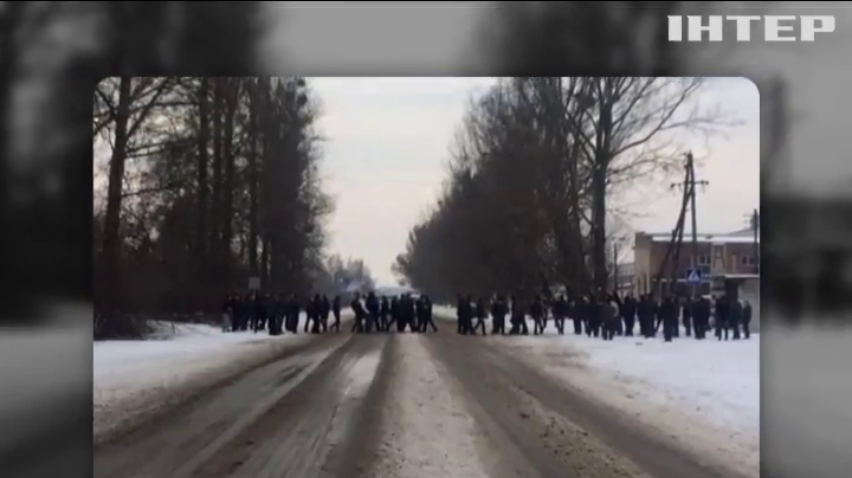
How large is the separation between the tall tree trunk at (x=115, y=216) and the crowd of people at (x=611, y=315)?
88 centimetres

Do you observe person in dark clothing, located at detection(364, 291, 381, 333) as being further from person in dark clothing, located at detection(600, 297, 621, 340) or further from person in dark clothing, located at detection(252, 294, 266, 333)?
person in dark clothing, located at detection(600, 297, 621, 340)

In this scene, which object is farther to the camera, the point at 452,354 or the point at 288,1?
the point at 452,354

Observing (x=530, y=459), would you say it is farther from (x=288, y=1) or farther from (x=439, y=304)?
(x=288, y=1)

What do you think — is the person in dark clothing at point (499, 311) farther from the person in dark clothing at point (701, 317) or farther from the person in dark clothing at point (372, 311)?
the person in dark clothing at point (701, 317)

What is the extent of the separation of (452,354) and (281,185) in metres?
0.62

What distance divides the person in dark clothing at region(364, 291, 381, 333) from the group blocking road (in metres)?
0.03

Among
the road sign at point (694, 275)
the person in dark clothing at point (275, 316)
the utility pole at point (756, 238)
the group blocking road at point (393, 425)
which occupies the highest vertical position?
the utility pole at point (756, 238)

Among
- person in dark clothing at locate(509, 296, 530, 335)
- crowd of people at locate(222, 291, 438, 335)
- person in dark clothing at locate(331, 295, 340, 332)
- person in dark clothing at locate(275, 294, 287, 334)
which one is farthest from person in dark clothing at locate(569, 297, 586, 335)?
person in dark clothing at locate(275, 294, 287, 334)

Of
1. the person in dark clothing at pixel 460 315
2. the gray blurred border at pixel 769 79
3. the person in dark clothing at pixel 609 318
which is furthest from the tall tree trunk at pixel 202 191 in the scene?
the person in dark clothing at pixel 609 318

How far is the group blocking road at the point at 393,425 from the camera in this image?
258cm

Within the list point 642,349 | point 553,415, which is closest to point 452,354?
point 553,415

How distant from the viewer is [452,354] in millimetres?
2672

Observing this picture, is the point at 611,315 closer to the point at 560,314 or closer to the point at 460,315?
the point at 560,314

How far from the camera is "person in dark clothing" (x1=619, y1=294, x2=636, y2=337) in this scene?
103 inches
